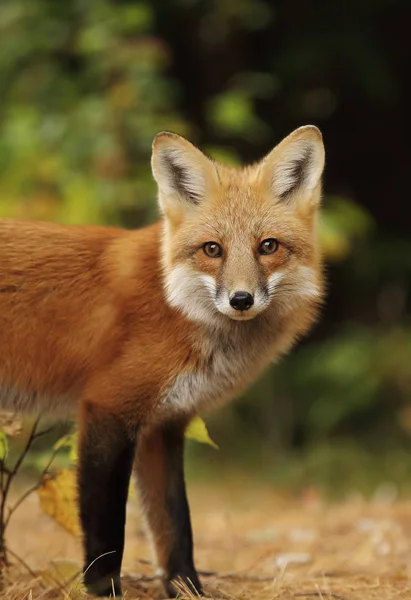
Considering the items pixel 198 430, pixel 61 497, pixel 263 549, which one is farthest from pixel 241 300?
pixel 263 549

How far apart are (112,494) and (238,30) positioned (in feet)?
22.9

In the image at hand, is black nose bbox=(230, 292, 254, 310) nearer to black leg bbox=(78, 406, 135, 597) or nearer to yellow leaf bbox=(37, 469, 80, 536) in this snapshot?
black leg bbox=(78, 406, 135, 597)

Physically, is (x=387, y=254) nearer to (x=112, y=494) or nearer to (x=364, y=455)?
(x=364, y=455)

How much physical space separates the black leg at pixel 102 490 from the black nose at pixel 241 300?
0.64 meters

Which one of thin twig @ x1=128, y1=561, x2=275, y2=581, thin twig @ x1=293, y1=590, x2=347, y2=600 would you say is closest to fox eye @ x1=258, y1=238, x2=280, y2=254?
thin twig @ x1=293, y1=590, x2=347, y2=600

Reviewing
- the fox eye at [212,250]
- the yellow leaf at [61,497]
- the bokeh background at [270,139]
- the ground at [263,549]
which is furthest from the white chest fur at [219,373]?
the bokeh background at [270,139]

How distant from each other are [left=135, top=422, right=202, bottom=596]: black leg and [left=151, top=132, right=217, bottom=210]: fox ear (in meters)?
0.99

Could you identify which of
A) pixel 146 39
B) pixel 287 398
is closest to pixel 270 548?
pixel 287 398

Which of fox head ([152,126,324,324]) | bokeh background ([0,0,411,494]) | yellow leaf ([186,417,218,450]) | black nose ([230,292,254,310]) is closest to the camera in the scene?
black nose ([230,292,254,310])

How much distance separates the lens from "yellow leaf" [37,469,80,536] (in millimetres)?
3807

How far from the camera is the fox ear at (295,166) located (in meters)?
3.74

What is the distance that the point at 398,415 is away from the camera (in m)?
8.59

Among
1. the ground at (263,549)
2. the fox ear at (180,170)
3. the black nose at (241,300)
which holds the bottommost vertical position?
the ground at (263,549)

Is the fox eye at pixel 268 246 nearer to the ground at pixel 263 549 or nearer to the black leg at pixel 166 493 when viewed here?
the black leg at pixel 166 493
